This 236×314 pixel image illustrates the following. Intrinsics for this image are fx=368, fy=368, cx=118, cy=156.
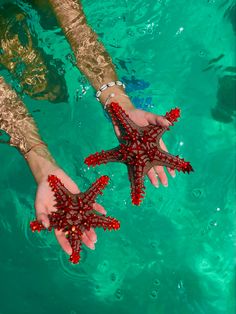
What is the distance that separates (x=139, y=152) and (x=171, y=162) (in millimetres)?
449

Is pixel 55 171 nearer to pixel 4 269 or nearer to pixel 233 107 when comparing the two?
pixel 4 269

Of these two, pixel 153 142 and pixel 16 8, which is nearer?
pixel 153 142

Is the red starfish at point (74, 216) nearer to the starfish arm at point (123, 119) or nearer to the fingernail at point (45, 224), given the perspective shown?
the fingernail at point (45, 224)

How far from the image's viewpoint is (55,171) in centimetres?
520

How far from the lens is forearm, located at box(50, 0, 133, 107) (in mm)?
5754

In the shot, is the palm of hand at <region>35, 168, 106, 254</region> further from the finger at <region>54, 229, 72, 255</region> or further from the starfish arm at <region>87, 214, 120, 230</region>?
the starfish arm at <region>87, 214, 120, 230</region>

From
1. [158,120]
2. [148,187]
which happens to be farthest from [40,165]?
[148,187]

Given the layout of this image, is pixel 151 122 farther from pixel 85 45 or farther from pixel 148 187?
pixel 148 187

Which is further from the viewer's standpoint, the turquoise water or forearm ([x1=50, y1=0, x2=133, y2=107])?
the turquoise water

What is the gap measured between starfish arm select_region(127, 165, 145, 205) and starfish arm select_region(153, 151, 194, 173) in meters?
0.27

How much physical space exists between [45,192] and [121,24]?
4.33m

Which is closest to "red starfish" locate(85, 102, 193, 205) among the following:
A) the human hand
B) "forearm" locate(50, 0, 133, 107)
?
the human hand

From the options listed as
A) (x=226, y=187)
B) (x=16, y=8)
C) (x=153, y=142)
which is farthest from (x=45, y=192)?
(x=226, y=187)

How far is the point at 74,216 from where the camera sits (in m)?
4.77
